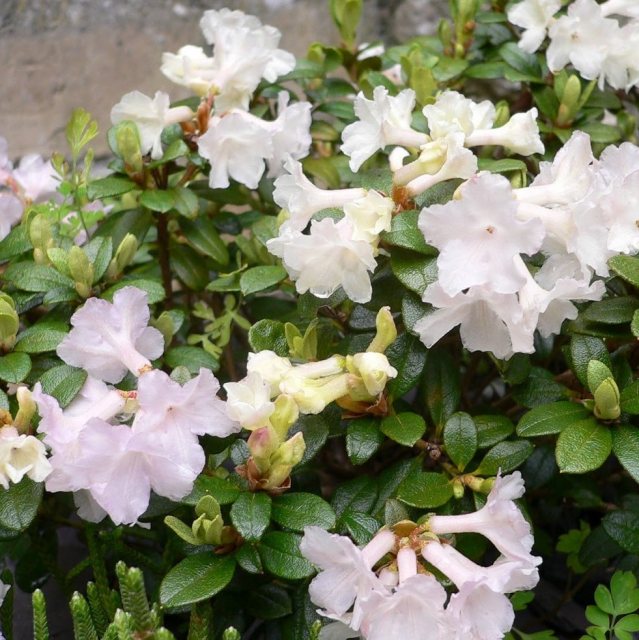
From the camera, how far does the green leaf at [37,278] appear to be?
1.25m

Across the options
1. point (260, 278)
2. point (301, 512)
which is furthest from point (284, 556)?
point (260, 278)

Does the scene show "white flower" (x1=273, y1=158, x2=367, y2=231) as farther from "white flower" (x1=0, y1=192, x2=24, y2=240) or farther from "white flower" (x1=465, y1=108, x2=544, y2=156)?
"white flower" (x1=0, y1=192, x2=24, y2=240)

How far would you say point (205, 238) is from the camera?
1.49 meters

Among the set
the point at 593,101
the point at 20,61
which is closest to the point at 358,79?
the point at 593,101

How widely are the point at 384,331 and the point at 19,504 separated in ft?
1.58

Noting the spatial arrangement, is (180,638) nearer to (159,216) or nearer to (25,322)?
(25,322)

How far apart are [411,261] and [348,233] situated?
9 cm

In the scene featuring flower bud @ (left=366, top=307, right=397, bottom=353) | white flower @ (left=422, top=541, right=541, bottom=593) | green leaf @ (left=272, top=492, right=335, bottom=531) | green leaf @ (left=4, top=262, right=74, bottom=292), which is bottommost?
white flower @ (left=422, top=541, right=541, bottom=593)

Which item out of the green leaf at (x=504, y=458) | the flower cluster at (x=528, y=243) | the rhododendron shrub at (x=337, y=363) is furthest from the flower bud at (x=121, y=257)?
the green leaf at (x=504, y=458)

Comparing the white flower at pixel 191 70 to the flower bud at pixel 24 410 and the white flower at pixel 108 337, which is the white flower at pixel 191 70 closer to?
the white flower at pixel 108 337

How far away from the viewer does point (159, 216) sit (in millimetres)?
1495

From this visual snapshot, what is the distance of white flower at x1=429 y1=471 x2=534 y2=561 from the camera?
38.1 inches

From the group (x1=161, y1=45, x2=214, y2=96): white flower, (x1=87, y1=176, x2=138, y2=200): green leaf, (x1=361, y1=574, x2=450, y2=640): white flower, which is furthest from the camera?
(x1=161, y1=45, x2=214, y2=96): white flower

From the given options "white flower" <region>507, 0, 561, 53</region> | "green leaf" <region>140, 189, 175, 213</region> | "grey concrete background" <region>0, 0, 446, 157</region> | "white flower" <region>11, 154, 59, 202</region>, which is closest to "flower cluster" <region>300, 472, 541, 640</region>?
"green leaf" <region>140, 189, 175, 213</region>
